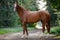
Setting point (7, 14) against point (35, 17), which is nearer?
point (35, 17)

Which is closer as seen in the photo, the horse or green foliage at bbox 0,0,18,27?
the horse

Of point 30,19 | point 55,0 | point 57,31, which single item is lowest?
point 57,31

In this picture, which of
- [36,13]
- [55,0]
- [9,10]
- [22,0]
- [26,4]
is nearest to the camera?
[55,0]

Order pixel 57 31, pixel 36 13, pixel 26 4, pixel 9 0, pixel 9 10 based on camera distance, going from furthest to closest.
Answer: pixel 26 4
pixel 9 10
pixel 9 0
pixel 57 31
pixel 36 13

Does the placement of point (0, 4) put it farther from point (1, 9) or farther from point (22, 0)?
point (22, 0)

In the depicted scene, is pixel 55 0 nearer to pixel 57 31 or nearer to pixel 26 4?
pixel 57 31

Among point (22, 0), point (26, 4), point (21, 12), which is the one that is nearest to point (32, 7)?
point (26, 4)

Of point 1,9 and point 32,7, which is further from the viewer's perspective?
point 32,7

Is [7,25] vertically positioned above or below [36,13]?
below

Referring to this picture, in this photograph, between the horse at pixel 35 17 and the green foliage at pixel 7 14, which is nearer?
the horse at pixel 35 17

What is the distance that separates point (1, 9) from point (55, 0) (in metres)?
10.4

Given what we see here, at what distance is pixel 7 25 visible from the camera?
23.2 m

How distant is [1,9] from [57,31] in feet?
24.1

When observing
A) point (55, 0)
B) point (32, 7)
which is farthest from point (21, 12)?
point (32, 7)
